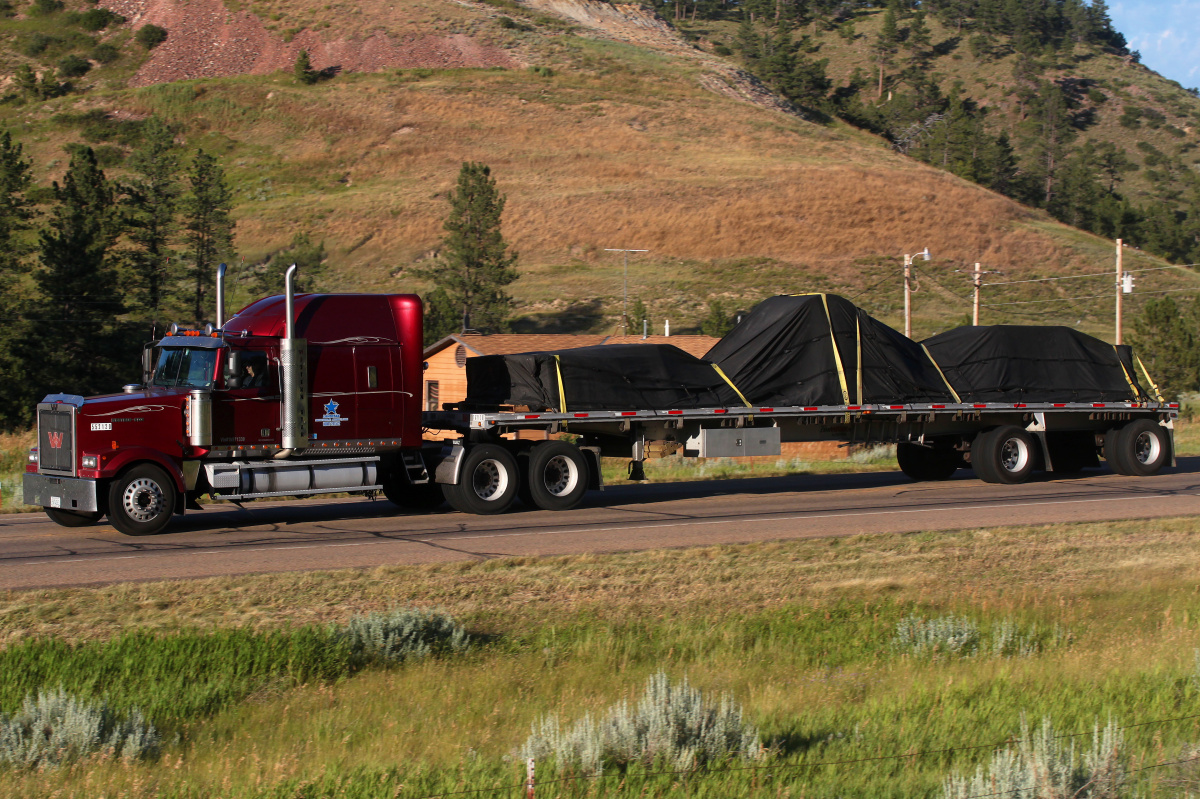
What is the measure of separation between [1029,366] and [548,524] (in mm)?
11081

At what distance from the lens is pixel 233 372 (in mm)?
15203

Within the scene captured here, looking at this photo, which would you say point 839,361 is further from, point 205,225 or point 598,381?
point 205,225

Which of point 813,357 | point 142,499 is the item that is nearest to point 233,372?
point 142,499

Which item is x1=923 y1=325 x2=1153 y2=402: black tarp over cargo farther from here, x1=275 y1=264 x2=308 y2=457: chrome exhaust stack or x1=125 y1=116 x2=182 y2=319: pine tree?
x1=125 y1=116 x2=182 y2=319: pine tree

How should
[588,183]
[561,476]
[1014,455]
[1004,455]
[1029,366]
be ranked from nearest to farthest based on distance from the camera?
1. [561,476]
2. [1004,455]
3. [1014,455]
4. [1029,366]
5. [588,183]

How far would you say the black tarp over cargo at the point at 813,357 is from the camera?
63.4 feet

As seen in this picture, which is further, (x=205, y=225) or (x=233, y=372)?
(x=205, y=225)

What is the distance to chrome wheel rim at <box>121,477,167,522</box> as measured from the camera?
47.9 ft

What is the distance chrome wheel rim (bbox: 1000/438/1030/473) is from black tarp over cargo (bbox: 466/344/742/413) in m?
6.05

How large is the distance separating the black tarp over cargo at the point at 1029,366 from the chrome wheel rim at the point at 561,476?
26.4 feet

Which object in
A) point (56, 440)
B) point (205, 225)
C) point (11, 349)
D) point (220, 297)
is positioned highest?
point (205, 225)

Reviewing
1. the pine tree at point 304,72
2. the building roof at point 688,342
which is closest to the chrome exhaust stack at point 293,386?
the building roof at point 688,342

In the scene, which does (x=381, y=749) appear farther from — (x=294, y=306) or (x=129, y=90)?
(x=129, y=90)

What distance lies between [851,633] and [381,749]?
447 cm
